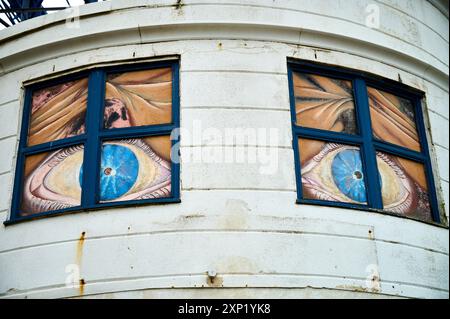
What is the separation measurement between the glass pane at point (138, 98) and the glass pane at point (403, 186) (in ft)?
7.96

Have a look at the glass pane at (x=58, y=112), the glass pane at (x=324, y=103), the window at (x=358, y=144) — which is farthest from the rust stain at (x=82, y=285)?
the glass pane at (x=324, y=103)

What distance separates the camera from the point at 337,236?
777cm

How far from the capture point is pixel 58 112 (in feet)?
28.7

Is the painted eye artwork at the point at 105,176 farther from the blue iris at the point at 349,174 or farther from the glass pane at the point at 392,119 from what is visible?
the glass pane at the point at 392,119

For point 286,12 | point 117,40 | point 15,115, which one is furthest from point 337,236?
point 15,115

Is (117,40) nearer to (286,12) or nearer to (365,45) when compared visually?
(286,12)

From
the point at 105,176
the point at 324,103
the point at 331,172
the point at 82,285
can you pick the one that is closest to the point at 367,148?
the point at 331,172

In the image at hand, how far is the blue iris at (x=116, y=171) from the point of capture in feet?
26.4

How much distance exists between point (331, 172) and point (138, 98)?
7.25 ft

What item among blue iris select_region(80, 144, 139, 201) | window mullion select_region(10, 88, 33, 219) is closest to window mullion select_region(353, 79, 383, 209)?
blue iris select_region(80, 144, 139, 201)

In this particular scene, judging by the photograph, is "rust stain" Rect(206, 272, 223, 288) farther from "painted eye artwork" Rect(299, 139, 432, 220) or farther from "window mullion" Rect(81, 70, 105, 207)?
"window mullion" Rect(81, 70, 105, 207)

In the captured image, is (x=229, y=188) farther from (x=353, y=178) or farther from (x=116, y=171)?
(x=353, y=178)

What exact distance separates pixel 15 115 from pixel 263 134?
2869 millimetres

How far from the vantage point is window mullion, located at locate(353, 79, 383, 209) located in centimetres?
830
